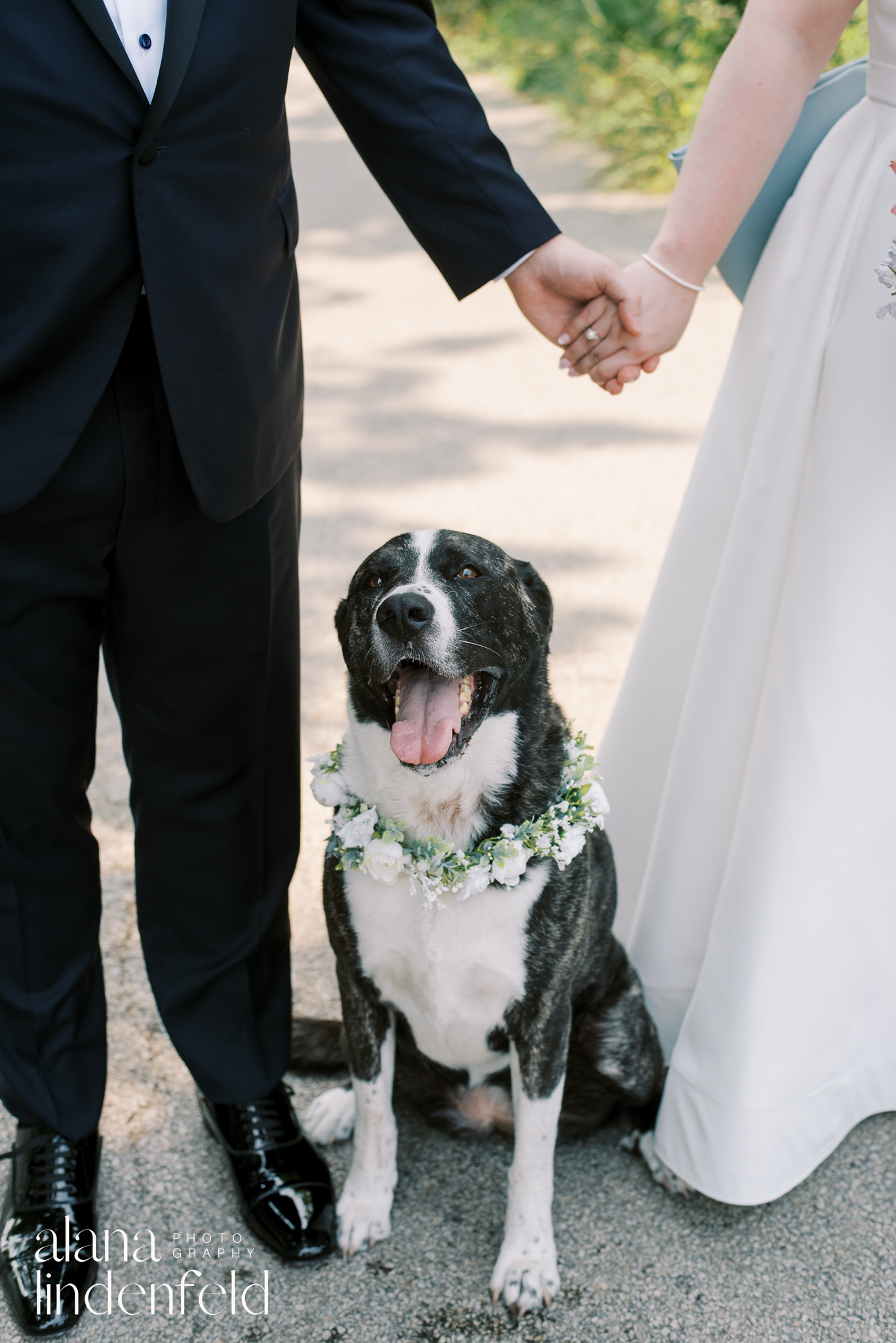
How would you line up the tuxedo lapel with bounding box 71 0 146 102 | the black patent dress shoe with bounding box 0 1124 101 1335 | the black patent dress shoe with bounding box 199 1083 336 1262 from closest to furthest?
the tuxedo lapel with bounding box 71 0 146 102 → the black patent dress shoe with bounding box 0 1124 101 1335 → the black patent dress shoe with bounding box 199 1083 336 1262

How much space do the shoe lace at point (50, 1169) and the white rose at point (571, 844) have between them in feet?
3.35

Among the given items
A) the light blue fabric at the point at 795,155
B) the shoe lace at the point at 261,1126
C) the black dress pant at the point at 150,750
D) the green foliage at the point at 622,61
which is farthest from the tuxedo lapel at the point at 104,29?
the green foliage at the point at 622,61

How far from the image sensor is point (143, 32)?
152 cm

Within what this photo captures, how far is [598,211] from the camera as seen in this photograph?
776 cm

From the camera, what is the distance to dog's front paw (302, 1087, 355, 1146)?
2.33 m

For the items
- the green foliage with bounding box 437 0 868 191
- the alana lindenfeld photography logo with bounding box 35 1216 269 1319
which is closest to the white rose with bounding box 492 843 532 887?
the alana lindenfeld photography logo with bounding box 35 1216 269 1319

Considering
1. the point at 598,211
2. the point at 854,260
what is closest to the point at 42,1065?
the point at 854,260

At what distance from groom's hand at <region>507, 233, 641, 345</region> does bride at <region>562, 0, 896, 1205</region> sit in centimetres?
4

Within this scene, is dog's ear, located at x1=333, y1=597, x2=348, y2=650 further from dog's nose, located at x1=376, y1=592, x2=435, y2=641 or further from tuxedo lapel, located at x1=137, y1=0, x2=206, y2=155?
tuxedo lapel, located at x1=137, y1=0, x2=206, y2=155

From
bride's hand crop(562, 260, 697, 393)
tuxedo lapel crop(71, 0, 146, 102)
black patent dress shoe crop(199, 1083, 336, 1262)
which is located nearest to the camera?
tuxedo lapel crop(71, 0, 146, 102)

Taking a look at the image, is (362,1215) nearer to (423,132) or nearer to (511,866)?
(511,866)

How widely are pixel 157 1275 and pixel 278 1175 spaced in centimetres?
25

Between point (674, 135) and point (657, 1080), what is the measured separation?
7301mm

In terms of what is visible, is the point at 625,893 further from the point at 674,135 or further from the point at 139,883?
the point at 674,135
